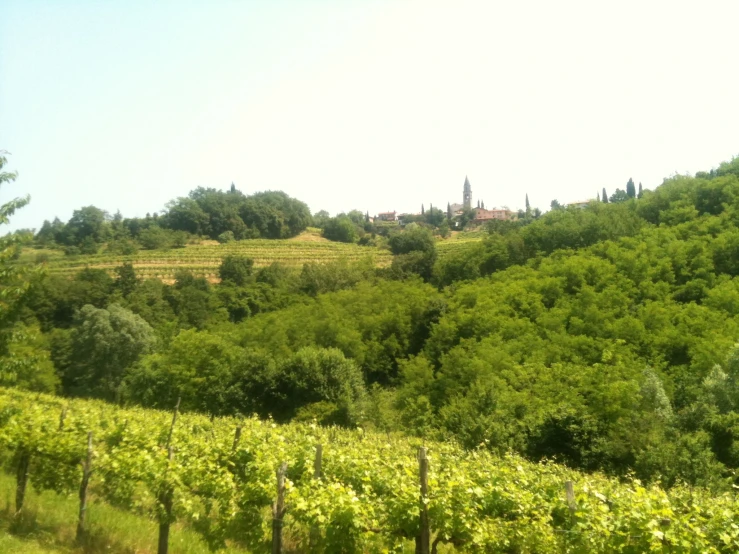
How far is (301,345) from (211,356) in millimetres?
7934

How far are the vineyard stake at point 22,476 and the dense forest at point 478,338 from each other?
1.39 m

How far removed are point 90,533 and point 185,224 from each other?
85.3m

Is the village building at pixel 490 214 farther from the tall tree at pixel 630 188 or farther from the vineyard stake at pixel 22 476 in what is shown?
the vineyard stake at pixel 22 476

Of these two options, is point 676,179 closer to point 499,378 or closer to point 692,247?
point 692,247

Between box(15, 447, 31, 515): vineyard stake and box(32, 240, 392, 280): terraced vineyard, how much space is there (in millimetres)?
49262

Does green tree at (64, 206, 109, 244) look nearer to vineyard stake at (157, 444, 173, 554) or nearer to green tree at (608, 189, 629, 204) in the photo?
vineyard stake at (157, 444, 173, 554)

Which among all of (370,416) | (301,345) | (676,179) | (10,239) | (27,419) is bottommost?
(370,416)

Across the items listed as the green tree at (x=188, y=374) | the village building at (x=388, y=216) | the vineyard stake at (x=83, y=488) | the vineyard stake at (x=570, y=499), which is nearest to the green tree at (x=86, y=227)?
the green tree at (x=188, y=374)

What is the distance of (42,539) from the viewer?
7758 millimetres

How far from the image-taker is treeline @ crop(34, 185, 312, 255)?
230 ft

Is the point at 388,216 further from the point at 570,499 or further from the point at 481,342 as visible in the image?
the point at 570,499

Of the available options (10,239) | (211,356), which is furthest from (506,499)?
(211,356)

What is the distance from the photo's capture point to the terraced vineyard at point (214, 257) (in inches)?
2424

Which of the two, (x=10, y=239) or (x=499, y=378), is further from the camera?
(x=499, y=378)
